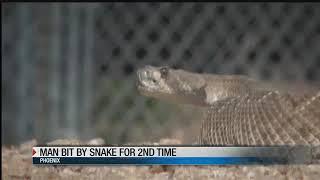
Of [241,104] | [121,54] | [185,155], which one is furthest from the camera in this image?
[121,54]

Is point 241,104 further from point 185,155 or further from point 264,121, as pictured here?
point 185,155

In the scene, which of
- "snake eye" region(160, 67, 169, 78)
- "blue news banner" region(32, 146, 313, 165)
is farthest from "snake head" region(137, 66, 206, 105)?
"blue news banner" region(32, 146, 313, 165)

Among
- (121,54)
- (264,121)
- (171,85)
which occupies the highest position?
(121,54)

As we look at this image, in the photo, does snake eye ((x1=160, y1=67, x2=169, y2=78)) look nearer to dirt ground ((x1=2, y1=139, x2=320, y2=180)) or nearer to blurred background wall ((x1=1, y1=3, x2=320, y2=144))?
blurred background wall ((x1=1, y1=3, x2=320, y2=144))

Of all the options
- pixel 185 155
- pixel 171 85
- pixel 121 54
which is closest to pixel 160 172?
pixel 185 155

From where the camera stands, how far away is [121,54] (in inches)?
144

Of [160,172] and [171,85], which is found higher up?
[171,85]

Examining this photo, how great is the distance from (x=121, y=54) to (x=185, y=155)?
0.54 metres

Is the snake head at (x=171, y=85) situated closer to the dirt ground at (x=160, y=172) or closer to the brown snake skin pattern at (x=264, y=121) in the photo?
the brown snake skin pattern at (x=264, y=121)

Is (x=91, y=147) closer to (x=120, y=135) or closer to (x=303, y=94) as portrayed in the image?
(x=120, y=135)

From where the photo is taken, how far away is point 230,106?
349cm

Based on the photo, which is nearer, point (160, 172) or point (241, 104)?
point (160, 172)

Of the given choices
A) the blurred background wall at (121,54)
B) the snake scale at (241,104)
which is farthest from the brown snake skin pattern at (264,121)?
the blurred background wall at (121,54)

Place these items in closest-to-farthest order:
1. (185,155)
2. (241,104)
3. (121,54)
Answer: (185,155)
(241,104)
(121,54)
